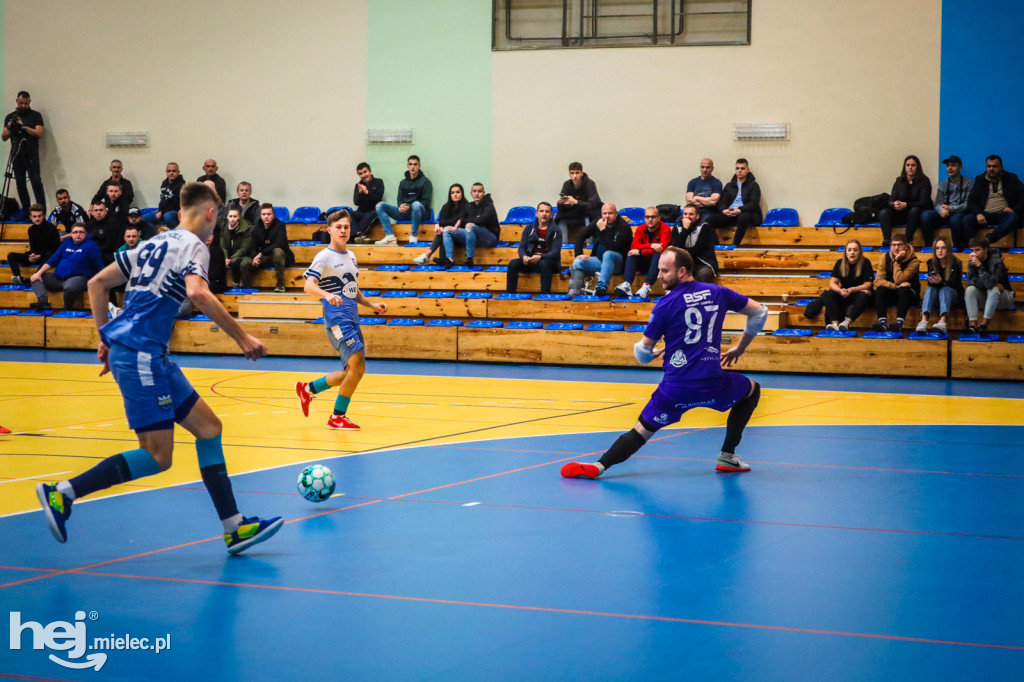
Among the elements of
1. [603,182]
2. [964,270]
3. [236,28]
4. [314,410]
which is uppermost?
[236,28]

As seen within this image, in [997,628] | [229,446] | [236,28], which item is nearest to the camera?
[997,628]

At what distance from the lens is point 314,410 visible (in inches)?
438

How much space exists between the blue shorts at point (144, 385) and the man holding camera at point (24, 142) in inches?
788

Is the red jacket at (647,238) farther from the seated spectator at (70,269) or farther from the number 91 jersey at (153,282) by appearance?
the number 91 jersey at (153,282)

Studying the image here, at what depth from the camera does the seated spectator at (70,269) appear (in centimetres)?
1980

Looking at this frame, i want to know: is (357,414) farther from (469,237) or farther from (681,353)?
(469,237)

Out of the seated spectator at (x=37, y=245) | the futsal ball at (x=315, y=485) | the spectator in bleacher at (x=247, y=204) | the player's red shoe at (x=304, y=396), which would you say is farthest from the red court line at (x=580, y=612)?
the seated spectator at (x=37, y=245)

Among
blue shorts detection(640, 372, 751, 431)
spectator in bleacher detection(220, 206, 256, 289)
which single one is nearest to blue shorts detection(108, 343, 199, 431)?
blue shorts detection(640, 372, 751, 431)

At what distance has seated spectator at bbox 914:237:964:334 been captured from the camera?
1555 cm

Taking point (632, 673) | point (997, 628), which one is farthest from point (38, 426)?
point (997, 628)

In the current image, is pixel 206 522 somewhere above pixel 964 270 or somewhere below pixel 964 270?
below

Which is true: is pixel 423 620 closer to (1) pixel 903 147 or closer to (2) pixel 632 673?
(2) pixel 632 673

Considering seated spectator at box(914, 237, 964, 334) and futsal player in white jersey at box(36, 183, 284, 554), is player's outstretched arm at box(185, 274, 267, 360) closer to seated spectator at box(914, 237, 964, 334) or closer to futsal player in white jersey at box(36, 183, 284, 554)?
futsal player in white jersey at box(36, 183, 284, 554)

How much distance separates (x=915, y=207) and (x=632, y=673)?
15897mm
